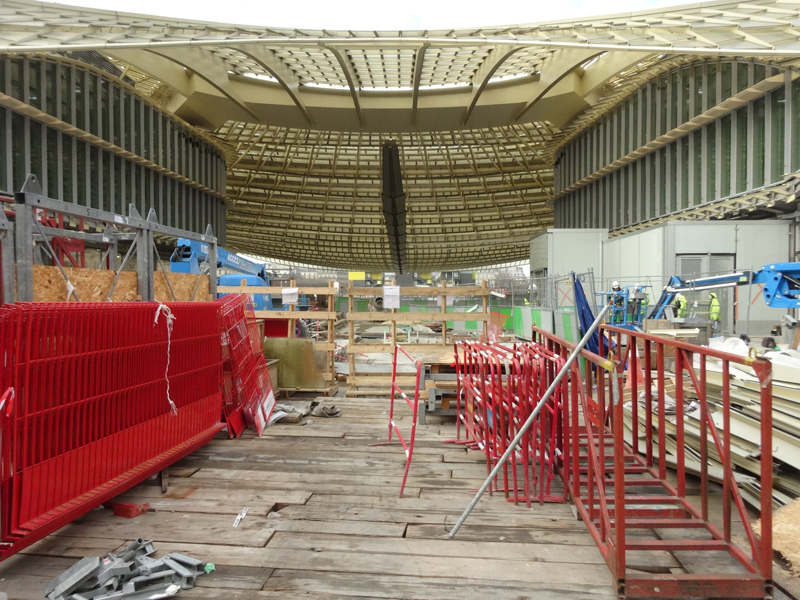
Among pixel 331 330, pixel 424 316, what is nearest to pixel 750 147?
pixel 424 316

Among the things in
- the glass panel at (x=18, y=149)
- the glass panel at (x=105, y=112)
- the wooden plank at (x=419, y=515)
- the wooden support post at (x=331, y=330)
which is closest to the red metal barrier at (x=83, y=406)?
the wooden plank at (x=419, y=515)

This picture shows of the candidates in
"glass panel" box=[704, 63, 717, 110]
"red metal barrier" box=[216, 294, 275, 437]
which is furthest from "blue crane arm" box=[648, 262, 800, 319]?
"glass panel" box=[704, 63, 717, 110]

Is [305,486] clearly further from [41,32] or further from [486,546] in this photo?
[41,32]

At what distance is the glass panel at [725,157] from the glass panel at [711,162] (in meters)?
0.31

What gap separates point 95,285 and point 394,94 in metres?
19.5

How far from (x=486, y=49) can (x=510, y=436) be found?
16.0m

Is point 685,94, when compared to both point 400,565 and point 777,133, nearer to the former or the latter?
point 777,133

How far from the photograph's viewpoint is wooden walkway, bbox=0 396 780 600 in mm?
3363

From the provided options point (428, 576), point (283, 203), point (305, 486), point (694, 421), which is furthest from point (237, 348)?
point (283, 203)

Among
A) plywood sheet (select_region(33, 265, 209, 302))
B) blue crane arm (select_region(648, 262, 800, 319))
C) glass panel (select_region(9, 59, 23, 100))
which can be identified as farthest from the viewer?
glass panel (select_region(9, 59, 23, 100))

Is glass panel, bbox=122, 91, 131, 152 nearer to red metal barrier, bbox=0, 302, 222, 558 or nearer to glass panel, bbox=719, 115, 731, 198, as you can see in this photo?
red metal barrier, bbox=0, 302, 222, 558

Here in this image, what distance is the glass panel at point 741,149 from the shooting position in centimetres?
1576

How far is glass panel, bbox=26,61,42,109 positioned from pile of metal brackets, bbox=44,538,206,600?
16.0 m

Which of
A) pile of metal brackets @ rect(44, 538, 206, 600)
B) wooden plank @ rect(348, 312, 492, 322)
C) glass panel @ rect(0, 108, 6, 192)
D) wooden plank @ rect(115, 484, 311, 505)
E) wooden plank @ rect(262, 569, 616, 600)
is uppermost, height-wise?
glass panel @ rect(0, 108, 6, 192)
